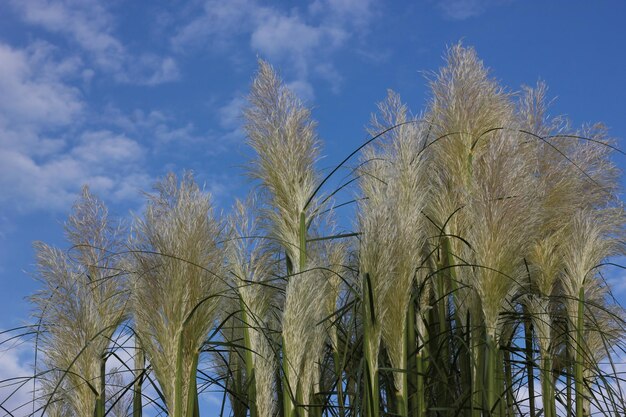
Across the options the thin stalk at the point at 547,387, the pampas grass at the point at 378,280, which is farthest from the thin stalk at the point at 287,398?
the thin stalk at the point at 547,387

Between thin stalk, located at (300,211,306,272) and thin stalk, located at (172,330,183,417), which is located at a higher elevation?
thin stalk, located at (300,211,306,272)

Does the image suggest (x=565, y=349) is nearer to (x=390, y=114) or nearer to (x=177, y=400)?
(x=390, y=114)

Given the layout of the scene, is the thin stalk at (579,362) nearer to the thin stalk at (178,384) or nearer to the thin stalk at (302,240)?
the thin stalk at (302,240)

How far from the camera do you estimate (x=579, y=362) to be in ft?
14.2

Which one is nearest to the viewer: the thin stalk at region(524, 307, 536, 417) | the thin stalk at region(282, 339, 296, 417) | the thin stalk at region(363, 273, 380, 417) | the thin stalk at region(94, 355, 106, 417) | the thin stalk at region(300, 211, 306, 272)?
the thin stalk at region(363, 273, 380, 417)

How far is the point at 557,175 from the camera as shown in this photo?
4.71 meters

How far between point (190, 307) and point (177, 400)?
1.28ft

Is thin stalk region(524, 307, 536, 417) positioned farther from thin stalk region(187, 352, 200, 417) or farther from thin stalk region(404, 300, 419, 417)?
thin stalk region(187, 352, 200, 417)

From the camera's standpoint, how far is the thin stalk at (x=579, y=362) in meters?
4.31

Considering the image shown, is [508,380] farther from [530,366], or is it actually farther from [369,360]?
[369,360]

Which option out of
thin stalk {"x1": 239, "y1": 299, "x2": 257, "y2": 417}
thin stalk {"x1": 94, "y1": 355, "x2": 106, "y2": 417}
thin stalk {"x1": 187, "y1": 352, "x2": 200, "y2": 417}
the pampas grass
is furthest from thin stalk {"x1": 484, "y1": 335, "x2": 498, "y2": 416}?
thin stalk {"x1": 94, "y1": 355, "x2": 106, "y2": 417}

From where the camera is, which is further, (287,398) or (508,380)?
(508,380)

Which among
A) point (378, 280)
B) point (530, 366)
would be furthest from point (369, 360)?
point (530, 366)

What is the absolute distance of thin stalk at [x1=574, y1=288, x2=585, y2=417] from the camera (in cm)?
431
